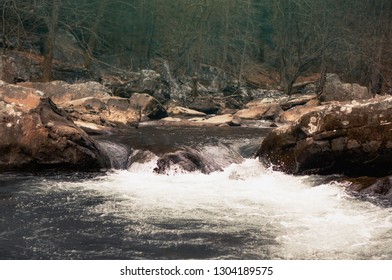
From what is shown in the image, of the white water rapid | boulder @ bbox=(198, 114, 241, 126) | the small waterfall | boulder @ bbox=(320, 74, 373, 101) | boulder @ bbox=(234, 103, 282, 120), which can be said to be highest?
boulder @ bbox=(320, 74, 373, 101)

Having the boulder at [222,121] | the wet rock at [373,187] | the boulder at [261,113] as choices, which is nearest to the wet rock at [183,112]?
the boulder at [261,113]

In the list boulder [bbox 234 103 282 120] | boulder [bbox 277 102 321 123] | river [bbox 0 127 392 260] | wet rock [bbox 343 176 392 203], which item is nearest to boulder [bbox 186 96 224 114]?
boulder [bbox 234 103 282 120]

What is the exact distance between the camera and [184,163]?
974 cm

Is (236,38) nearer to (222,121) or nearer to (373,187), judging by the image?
(222,121)

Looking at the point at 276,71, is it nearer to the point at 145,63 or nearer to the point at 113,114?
the point at 145,63

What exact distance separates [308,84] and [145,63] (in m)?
9.54

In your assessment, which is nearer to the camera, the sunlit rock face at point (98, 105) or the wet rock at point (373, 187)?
the wet rock at point (373, 187)

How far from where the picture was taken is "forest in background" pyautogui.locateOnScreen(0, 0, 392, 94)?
24.1m

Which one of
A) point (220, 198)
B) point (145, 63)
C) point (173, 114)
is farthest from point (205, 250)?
point (145, 63)

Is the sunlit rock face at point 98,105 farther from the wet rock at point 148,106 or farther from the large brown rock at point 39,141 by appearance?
the large brown rock at point 39,141

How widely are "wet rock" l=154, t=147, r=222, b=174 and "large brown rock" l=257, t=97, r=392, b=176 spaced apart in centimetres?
155

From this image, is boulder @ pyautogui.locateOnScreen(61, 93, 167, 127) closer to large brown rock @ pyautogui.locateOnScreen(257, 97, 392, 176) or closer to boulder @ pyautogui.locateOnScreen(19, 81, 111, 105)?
boulder @ pyautogui.locateOnScreen(19, 81, 111, 105)

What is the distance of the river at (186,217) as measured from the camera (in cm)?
485

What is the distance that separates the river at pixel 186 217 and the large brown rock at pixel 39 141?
0.35 m
